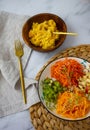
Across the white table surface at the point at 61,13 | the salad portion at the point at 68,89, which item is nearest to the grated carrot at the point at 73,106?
the salad portion at the point at 68,89

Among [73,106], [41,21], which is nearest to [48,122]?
[73,106]

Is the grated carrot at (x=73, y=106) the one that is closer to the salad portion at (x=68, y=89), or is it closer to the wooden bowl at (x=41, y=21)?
the salad portion at (x=68, y=89)

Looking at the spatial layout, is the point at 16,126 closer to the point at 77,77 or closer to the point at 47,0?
the point at 77,77

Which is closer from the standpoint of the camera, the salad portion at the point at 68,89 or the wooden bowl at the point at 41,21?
the salad portion at the point at 68,89

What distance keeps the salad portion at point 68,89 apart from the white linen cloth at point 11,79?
46mm

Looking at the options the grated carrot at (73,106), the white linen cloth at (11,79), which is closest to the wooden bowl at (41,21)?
the white linen cloth at (11,79)

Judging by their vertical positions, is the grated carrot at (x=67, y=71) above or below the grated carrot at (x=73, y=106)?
above

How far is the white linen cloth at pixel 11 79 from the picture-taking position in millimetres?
781

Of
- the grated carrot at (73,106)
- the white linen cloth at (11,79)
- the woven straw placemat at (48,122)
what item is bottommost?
the woven straw placemat at (48,122)

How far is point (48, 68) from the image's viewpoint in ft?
2.63

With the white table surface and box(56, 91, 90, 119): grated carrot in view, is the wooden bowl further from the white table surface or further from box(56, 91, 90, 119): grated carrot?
box(56, 91, 90, 119): grated carrot

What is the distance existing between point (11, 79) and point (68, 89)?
0.16m

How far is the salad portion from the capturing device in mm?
735

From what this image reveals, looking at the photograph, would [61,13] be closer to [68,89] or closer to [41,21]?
[41,21]
